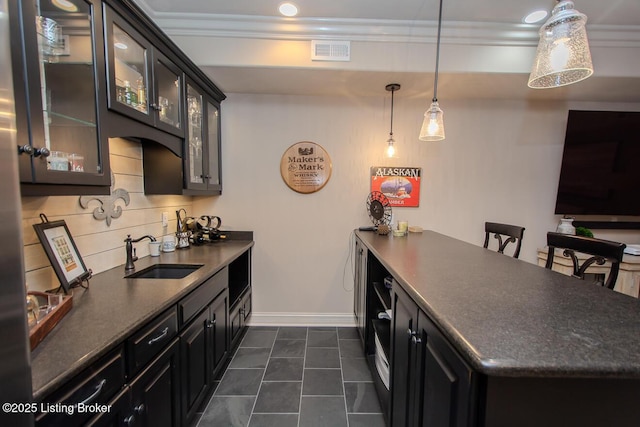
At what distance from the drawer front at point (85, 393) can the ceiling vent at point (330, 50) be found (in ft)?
7.52

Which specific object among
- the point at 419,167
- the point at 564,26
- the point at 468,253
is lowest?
the point at 468,253

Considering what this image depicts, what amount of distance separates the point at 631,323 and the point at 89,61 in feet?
7.51

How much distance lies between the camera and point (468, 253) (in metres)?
1.72

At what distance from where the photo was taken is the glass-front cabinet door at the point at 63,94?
0.89 metres

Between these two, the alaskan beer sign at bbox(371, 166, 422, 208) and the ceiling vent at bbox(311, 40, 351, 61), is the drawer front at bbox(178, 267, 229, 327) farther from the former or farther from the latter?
the ceiling vent at bbox(311, 40, 351, 61)

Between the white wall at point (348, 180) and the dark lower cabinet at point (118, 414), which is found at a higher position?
the white wall at point (348, 180)

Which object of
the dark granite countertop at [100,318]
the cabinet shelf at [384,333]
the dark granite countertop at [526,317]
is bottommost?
the cabinet shelf at [384,333]

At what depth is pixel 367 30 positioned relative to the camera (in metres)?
2.12

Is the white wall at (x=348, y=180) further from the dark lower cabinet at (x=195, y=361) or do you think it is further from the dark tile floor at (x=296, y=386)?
the dark lower cabinet at (x=195, y=361)

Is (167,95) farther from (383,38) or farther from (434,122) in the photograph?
(434,122)

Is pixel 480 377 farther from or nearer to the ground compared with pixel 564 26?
nearer to the ground

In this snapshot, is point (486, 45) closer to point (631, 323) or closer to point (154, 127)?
point (631, 323)

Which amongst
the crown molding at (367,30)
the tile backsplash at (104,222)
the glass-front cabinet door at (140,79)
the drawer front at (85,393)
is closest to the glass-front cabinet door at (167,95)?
the glass-front cabinet door at (140,79)

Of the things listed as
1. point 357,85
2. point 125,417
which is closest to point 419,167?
point 357,85
